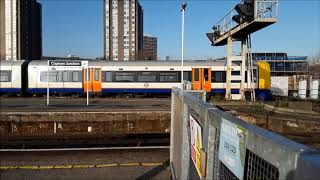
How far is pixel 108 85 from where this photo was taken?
98.0 ft

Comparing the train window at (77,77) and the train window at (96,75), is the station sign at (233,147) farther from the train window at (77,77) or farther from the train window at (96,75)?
the train window at (77,77)

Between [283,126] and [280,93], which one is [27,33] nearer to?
[280,93]

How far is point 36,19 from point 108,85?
386ft

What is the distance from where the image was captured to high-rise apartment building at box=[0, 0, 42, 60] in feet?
373

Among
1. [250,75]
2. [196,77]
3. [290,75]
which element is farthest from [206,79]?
[290,75]

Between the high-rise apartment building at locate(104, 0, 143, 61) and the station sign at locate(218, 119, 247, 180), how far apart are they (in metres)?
112

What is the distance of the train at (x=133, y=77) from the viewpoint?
97.0 feet

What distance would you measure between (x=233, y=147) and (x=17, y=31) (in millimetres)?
124712

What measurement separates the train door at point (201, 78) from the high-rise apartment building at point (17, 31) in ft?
A: 307

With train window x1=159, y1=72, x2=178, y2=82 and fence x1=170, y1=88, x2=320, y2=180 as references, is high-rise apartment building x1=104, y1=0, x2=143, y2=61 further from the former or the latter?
fence x1=170, y1=88, x2=320, y2=180

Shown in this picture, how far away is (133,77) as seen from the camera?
29891 mm

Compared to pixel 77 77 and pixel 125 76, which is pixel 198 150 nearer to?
pixel 125 76

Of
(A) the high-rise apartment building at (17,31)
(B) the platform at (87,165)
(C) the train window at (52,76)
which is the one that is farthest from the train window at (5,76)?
(A) the high-rise apartment building at (17,31)

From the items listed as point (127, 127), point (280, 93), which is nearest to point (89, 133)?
point (127, 127)
